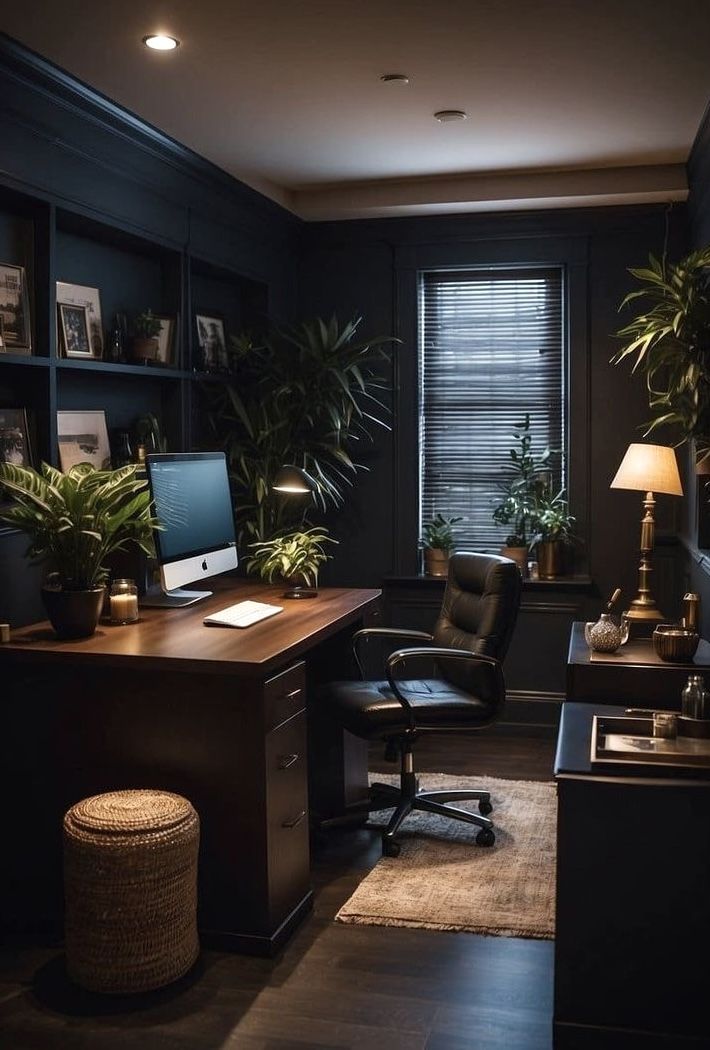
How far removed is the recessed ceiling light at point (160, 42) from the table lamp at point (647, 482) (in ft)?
7.08

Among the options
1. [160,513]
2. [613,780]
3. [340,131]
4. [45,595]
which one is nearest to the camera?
[613,780]

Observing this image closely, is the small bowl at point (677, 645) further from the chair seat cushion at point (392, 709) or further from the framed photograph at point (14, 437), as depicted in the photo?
the framed photograph at point (14, 437)

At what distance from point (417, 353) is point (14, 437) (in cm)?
261

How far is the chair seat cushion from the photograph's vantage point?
3840mm

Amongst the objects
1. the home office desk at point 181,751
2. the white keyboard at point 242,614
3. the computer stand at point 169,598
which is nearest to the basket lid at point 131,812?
the home office desk at point 181,751

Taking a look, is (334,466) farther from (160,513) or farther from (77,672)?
(77,672)

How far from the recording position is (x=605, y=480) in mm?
5582

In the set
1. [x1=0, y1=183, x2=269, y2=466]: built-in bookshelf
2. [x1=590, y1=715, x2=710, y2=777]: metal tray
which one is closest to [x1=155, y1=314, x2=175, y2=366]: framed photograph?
[x1=0, y1=183, x2=269, y2=466]: built-in bookshelf

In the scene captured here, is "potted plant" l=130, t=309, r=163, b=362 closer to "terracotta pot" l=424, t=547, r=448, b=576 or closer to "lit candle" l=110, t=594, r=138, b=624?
"lit candle" l=110, t=594, r=138, b=624

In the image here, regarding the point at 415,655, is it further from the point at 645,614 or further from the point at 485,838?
the point at 645,614

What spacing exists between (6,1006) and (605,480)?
373 cm

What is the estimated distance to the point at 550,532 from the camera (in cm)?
552

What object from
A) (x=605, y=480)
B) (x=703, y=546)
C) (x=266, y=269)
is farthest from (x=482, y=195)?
(x=703, y=546)

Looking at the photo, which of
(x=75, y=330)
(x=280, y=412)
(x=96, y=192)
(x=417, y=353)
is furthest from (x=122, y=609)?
(x=417, y=353)
